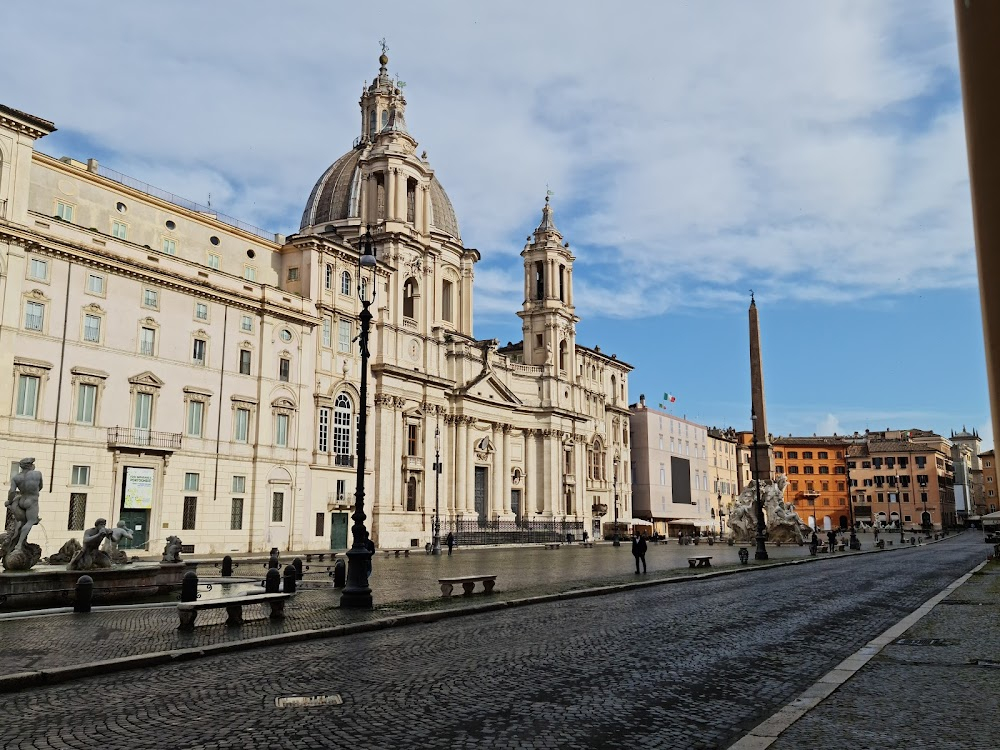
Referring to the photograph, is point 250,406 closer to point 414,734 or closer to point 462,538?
point 462,538

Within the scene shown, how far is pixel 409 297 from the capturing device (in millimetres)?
62344

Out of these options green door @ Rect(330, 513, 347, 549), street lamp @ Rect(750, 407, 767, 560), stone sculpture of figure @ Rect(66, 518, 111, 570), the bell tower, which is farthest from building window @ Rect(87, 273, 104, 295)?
the bell tower

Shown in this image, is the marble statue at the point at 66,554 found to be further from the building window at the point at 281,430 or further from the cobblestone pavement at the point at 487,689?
the building window at the point at 281,430

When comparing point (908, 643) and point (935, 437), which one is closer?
point (908, 643)

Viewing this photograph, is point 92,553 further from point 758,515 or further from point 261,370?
point 758,515

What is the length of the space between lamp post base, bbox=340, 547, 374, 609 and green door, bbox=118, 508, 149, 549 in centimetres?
2353

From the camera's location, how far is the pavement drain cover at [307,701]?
27.8ft

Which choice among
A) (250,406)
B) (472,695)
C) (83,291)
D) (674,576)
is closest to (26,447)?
(83,291)

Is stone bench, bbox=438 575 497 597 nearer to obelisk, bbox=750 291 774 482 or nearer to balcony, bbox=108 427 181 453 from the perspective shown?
balcony, bbox=108 427 181 453

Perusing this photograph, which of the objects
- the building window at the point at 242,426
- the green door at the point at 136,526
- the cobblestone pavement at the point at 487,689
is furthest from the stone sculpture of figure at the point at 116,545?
the building window at the point at 242,426

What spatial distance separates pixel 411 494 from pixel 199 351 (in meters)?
21.5

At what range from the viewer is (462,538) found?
60969 mm

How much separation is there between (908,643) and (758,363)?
123ft

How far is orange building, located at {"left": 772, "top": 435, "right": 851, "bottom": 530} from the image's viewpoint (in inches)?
4948
